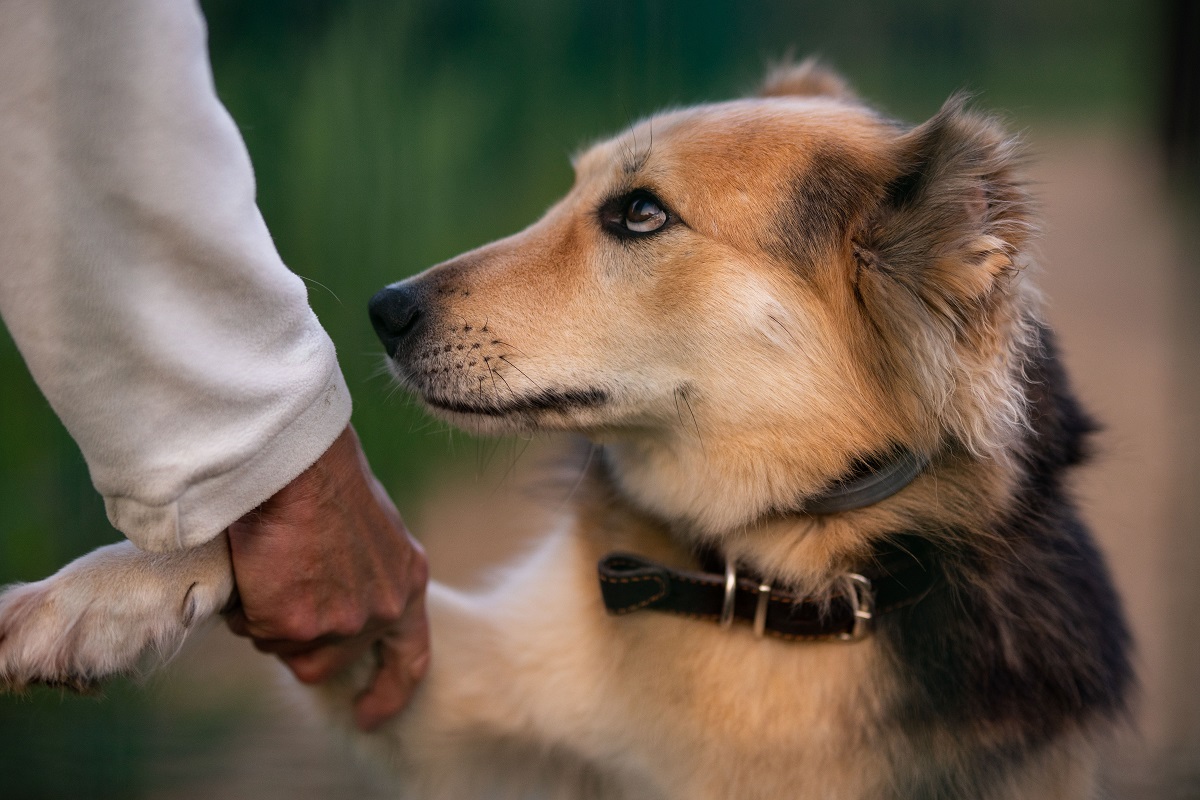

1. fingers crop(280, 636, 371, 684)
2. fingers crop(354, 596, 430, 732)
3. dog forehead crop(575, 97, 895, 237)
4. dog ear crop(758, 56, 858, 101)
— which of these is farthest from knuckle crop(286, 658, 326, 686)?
dog ear crop(758, 56, 858, 101)

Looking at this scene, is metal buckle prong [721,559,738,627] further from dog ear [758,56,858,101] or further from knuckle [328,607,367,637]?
dog ear [758,56,858,101]

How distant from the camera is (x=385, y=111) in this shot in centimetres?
287

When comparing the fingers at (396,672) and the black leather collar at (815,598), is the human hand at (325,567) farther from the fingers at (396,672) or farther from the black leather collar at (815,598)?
the black leather collar at (815,598)

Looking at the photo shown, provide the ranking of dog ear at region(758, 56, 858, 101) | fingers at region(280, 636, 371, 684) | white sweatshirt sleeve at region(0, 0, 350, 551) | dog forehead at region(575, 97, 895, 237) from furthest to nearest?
dog ear at region(758, 56, 858, 101)
dog forehead at region(575, 97, 895, 237)
fingers at region(280, 636, 371, 684)
white sweatshirt sleeve at region(0, 0, 350, 551)

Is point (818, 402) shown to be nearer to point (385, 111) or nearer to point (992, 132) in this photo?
point (992, 132)

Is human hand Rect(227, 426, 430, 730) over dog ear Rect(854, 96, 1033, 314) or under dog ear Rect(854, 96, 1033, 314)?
under

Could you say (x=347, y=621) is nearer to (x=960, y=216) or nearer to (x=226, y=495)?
(x=226, y=495)

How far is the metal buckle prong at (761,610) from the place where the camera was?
160 centimetres

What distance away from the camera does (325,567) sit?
1.33 meters

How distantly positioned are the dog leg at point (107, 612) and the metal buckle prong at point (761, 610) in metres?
0.84

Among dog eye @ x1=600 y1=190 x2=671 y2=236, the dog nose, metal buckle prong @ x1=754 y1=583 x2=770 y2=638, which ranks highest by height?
dog eye @ x1=600 y1=190 x2=671 y2=236

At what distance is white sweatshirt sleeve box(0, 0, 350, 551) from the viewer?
99 centimetres

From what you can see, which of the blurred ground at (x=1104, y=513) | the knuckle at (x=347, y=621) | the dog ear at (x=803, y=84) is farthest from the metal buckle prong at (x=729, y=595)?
the dog ear at (x=803, y=84)

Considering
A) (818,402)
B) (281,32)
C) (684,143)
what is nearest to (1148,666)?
(818,402)
